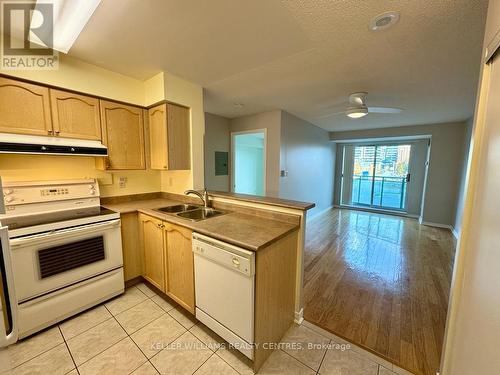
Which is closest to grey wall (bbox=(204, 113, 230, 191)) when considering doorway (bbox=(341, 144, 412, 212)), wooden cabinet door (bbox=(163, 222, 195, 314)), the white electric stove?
the white electric stove

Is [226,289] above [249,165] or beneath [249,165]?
beneath

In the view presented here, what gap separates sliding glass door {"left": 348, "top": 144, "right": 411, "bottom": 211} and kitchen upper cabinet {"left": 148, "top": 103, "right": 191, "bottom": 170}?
5.80 meters

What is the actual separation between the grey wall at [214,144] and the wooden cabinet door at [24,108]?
2.23 metres

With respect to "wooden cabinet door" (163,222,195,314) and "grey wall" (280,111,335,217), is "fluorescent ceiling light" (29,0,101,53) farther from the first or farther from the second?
"grey wall" (280,111,335,217)

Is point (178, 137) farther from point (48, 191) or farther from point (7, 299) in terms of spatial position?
point (7, 299)

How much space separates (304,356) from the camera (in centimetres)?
149

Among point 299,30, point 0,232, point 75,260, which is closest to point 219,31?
point 299,30

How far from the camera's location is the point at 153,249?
6.97 ft

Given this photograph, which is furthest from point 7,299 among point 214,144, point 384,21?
point 214,144

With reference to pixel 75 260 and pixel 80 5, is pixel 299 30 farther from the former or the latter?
pixel 75 260

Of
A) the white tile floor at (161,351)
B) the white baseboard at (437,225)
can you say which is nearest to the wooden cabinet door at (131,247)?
the white tile floor at (161,351)

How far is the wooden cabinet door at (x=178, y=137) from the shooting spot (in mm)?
2350

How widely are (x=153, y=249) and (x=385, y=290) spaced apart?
262 cm

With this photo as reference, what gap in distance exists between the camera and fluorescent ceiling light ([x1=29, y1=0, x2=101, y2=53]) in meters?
1.29
